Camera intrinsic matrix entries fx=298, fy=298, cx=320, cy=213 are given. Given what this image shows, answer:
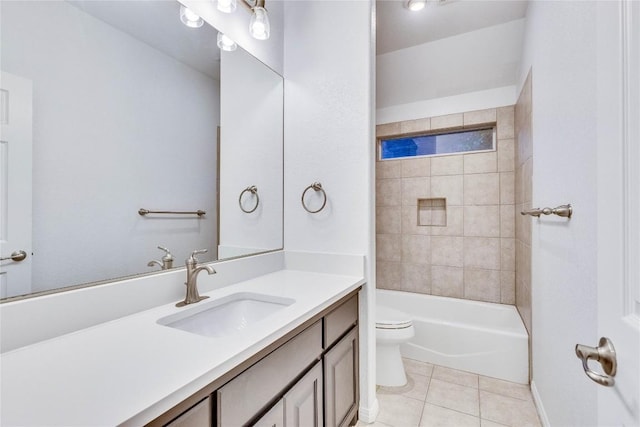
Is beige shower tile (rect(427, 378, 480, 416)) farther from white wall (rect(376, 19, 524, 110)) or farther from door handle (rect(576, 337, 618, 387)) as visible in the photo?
white wall (rect(376, 19, 524, 110))

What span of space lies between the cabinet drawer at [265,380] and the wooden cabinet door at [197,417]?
0.10 ft

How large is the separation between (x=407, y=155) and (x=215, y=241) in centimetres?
225

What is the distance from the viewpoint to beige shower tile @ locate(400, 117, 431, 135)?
9.46 ft

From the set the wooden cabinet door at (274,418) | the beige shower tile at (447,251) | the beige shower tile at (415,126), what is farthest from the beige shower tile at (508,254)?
the wooden cabinet door at (274,418)

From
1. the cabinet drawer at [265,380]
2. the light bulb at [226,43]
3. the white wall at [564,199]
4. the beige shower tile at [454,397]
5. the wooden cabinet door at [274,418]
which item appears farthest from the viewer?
the beige shower tile at [454,397]

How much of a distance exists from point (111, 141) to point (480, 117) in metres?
2.78

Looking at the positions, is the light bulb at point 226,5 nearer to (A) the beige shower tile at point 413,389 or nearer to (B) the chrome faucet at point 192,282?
(B) the chrome faucet at point 192,282

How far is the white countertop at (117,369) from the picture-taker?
1.69 feet

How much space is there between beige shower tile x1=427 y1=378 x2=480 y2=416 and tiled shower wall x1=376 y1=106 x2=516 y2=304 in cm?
99

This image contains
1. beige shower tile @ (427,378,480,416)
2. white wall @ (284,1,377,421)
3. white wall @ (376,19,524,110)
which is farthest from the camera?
white wall @ (376,19,524,110)

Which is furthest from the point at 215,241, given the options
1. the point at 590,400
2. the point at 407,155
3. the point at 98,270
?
the point at 407,155

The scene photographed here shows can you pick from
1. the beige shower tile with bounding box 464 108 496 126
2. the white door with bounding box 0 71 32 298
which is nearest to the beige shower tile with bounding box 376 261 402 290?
the beige shower tile with bounding box 464 108 496 126

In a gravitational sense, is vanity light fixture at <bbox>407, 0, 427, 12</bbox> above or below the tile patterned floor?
above

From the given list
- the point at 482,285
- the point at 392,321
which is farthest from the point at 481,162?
the point at 392,321
